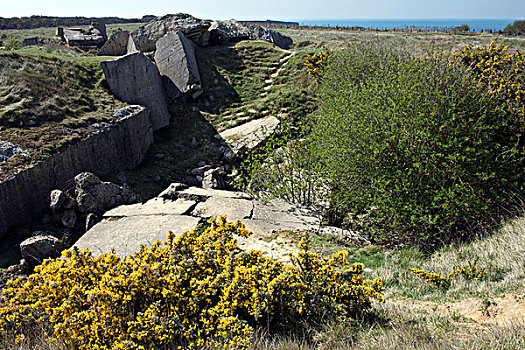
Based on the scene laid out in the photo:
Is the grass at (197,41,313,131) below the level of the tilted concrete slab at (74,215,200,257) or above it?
above

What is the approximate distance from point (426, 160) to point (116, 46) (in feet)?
55.7

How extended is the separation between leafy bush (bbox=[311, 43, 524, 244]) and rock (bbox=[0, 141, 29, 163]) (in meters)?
6.45

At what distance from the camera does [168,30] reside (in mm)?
17312

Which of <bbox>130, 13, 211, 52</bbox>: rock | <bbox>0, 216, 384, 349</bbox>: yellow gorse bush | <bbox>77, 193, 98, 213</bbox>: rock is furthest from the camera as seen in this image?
<bbox>130, 13, 211, 52</bbox>: rock

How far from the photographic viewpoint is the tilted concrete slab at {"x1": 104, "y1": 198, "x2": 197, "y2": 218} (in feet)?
22.2

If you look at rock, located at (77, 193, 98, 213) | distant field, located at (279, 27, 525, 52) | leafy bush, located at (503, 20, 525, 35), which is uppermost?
leafy bush, located at (503, 20, 525, 35)

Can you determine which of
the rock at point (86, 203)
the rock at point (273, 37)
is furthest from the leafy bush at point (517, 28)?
the rock at point (86, 203)

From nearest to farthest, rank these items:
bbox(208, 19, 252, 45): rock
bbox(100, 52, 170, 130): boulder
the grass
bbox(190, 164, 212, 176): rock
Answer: bbox(190, 164, 212, 176): rock → bbox(100, 52, 170, 130): boulder → the grass → bbox(208, 19, 252, 45): rock

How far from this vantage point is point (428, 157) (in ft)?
17.6

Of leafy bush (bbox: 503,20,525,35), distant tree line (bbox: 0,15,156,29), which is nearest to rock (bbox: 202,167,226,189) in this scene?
leafy bush (bbox: 503,20,525,35)

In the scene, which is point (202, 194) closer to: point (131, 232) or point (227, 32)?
point (131, 232)

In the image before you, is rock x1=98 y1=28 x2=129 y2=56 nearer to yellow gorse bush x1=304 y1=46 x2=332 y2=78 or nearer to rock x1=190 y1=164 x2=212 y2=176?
yellow gorse bush x1=304 y1=46 x2=332 y2=78

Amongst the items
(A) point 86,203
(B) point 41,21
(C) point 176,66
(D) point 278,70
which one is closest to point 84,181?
(A) point 86,203

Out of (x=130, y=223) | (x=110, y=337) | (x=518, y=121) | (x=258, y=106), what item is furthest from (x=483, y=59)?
(x=110, y=337)
